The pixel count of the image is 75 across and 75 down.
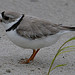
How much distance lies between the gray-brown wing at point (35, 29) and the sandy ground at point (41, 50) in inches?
26.8

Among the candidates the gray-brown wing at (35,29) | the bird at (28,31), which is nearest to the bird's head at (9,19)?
the bird at (28,31)

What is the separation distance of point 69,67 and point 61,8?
5.14 metres

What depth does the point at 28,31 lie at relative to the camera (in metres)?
4.48

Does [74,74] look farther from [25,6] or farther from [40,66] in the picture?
[25,6]

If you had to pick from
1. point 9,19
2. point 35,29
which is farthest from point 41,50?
point 9,19

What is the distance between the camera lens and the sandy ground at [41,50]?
4.32 m

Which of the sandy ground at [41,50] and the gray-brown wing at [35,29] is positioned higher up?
the gray-brown wing at [35,29]

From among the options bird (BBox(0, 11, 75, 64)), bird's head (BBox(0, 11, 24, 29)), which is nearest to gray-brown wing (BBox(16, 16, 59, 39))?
bird (BBox(0, 11, 75, 64))

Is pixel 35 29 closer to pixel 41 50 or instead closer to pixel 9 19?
pixel 9 19

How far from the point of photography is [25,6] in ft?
29.8

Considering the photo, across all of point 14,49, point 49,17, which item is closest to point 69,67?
point 14,49

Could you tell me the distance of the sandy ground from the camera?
4316mm

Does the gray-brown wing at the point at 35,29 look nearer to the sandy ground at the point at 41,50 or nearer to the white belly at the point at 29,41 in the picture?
the white belly at the point at 29,41

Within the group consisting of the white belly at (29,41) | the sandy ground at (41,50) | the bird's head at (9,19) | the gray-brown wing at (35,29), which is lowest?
the sandy ground at (41,50)
